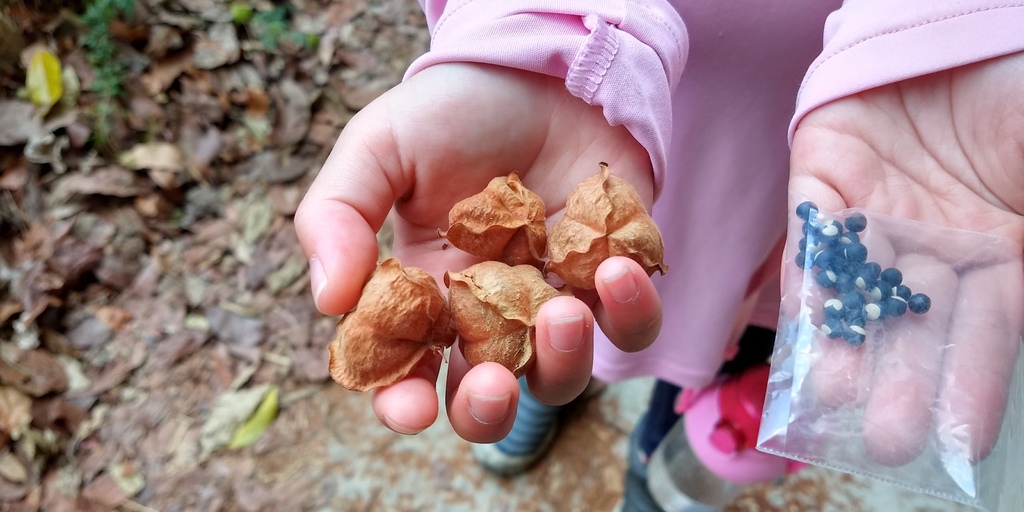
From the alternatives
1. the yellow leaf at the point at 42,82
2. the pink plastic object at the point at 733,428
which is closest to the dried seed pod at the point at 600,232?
the pink plastic object at the point at 733,428

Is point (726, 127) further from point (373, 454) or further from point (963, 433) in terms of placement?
point (373, 454)

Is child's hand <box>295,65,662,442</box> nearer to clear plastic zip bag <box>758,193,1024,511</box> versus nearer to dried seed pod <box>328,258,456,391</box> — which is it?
dried seed pod <box>328,258,456,391</box>

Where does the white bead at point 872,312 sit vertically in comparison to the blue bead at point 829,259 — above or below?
below

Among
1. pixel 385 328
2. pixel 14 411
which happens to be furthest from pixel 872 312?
pixel 14 411

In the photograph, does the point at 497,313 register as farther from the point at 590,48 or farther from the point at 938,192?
the point at 938,192

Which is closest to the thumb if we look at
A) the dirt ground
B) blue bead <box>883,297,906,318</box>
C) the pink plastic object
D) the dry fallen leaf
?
blue bead <box>883,297,906,318</box>

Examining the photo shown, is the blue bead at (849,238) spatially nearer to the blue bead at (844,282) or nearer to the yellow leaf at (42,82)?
the blue bead at (844,282)

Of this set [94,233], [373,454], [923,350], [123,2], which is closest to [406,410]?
[923,350]
